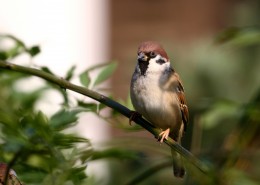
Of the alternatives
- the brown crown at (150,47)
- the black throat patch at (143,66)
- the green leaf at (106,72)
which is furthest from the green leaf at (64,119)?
the black throat patch at (143,66)

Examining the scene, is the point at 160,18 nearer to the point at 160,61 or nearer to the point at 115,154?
the point at 160,61

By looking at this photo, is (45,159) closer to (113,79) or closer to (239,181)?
(239,181)

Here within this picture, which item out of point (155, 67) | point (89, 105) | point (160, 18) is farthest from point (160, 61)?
point (160, 18)

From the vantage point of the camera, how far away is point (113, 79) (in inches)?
251

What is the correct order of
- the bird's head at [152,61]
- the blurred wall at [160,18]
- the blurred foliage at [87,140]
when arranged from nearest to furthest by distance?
the blurred foliage at [87,140], the bird's head at [152,61], the blurred wall at [160,18]

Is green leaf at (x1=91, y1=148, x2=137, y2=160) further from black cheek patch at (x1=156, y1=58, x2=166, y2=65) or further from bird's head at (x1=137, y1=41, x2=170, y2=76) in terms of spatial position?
black cheek patch at (x1=156, y1=58, x2=166, y2=65)

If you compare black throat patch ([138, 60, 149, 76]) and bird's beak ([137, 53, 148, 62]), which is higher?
bird's beak ([137, 53, 148, 62])

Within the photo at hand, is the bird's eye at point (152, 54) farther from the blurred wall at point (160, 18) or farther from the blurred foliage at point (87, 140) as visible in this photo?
the blurred wall at point (160, 18)

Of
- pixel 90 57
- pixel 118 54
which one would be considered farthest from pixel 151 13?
pixel 90 57

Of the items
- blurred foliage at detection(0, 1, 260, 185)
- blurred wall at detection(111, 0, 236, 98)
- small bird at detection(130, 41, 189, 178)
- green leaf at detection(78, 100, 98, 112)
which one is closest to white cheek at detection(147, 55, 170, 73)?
small bird at detection(130, 41, 189, 178)

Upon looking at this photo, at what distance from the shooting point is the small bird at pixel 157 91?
2084 mm

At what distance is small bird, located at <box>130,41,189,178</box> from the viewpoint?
2.08m

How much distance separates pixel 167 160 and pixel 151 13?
5521 millimetres

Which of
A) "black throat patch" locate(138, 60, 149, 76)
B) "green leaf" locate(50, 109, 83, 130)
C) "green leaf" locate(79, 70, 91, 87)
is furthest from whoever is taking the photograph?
"black throat patch" locate(138, 60, 149, 76)
